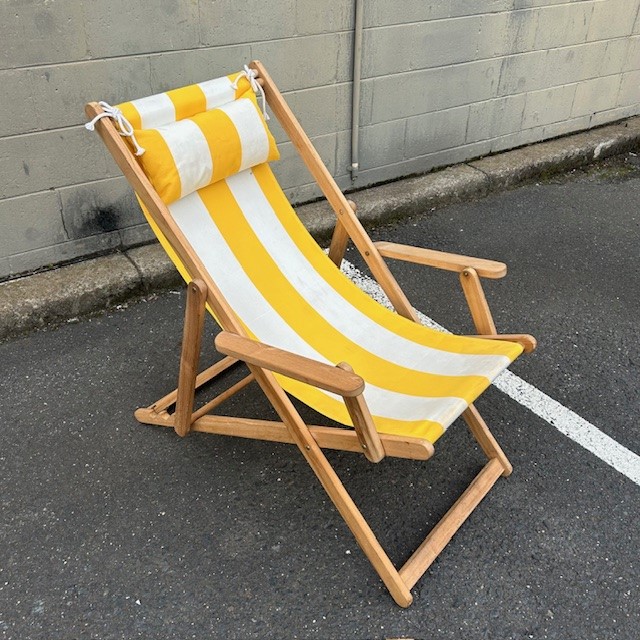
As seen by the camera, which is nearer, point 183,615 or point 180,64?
point 183,615

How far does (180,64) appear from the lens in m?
2.98

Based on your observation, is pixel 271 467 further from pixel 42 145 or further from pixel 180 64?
pixel 180 64

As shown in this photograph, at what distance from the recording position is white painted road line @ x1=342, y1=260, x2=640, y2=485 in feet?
7.30

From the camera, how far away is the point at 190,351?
198 centimetres

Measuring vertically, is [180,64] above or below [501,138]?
above

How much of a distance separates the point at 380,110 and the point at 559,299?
1471 millimetres

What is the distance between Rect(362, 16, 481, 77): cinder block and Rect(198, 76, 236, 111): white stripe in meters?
1.49

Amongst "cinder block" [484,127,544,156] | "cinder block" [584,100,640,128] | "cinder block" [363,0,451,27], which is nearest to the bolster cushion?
"cinder block" [363,0,451,27]

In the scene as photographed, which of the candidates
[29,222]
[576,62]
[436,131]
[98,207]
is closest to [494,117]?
[436,131]

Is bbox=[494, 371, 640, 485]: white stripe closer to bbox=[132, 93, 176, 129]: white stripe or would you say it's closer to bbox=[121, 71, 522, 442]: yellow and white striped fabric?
bbox=[121, 71, 522, 442]: yellow and white striped fabric

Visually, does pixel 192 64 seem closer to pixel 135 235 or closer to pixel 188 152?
pixel 135 235

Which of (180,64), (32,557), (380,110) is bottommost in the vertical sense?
(32,557)

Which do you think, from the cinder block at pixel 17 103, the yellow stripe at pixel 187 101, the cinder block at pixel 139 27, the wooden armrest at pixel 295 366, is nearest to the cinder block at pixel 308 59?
the cinder block at pixel 139 27

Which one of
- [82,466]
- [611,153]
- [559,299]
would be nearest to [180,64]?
[82,466]
